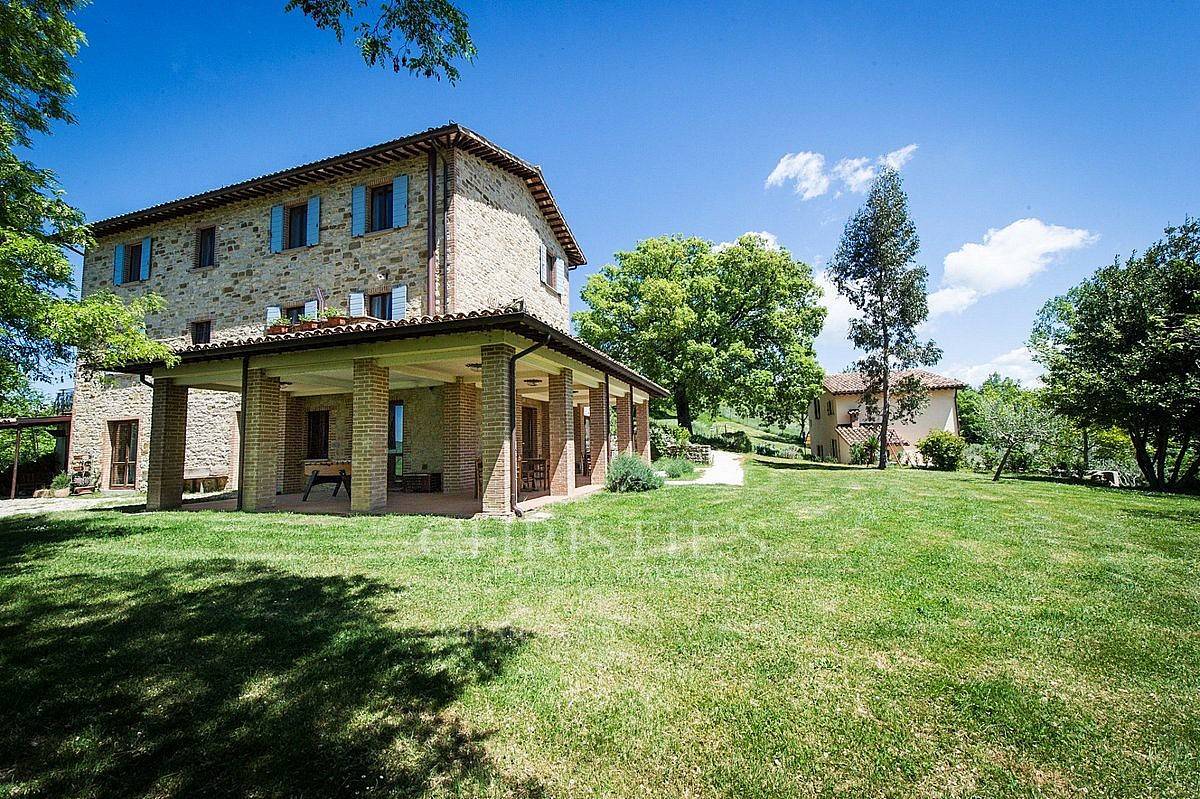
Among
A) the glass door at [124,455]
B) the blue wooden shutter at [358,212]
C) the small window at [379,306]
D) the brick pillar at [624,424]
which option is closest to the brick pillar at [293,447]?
the small window at [379,306]

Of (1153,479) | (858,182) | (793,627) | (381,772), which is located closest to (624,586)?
(793,627)

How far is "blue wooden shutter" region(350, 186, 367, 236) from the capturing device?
1312 cm

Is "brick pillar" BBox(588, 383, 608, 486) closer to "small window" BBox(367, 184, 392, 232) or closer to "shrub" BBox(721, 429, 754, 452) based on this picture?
"small window" BBox(367, 184, 392, 232)

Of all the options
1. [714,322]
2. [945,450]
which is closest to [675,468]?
[714,322]

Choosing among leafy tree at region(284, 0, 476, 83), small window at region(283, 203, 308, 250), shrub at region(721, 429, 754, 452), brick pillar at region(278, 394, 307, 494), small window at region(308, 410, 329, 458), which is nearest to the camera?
leafy tree at region(284, 0, 476, 83)

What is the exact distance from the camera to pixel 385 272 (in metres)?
12.7

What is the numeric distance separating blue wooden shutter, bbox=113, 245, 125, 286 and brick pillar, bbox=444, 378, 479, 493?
40.7 feet

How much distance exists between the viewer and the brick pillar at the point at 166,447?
10383 millimetres

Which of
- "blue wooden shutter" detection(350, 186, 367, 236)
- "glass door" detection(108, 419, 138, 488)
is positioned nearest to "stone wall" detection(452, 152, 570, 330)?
"blue wooden shutter" detection(350, 186, 367, 236)

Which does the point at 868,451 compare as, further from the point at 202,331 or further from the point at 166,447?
the point at 202,331

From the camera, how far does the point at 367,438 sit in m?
8.95

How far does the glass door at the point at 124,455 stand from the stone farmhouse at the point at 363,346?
61 mm

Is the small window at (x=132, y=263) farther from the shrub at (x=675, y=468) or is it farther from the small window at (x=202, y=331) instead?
the shrub at (x=675, y=468)

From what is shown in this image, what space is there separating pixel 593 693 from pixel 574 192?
16.7 metres
